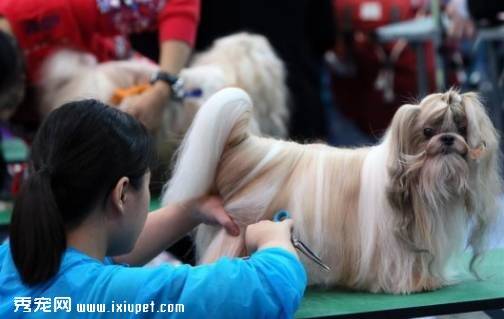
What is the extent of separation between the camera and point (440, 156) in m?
1.54

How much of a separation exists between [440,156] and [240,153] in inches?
16.7

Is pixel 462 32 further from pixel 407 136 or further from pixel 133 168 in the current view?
pixel 133 168

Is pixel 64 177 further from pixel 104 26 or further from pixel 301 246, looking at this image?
pixel 104 26

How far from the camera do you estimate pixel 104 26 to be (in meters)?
2.73

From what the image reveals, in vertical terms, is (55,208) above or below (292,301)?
above

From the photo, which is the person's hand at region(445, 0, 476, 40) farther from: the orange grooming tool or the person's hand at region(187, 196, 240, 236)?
the person's hand at region(187, 196, 240, 236)

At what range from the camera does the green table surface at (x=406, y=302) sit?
4.91 ft

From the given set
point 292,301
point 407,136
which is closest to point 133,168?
→ point 292,301

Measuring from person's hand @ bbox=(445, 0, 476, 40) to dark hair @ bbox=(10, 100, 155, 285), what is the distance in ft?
8.67

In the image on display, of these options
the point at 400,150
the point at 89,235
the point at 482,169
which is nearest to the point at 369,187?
the point at 400,150

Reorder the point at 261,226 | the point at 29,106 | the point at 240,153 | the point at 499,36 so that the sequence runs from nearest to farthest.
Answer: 1. the point at 261,226
2. the point at 240,153
3. the point at 29,106
4. the point at 499,36

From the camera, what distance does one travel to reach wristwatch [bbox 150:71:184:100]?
8.39 feet

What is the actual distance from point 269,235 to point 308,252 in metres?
0.13

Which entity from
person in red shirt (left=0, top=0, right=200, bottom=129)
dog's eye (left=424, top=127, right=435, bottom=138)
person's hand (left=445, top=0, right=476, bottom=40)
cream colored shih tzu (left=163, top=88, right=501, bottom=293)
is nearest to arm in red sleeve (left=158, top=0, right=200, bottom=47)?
person in red shirt (left=0, top=0, right=200, bottom=129)
